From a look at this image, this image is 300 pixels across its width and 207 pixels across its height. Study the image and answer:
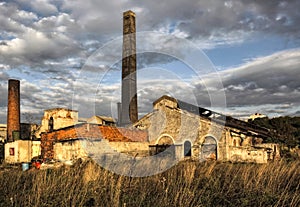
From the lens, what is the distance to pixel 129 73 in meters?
27.2

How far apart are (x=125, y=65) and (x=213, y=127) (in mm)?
10658

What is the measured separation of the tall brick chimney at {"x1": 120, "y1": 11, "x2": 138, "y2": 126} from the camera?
26.8m

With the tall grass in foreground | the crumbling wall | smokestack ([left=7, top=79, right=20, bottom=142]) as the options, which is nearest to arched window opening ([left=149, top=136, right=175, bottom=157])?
the crumbling wall

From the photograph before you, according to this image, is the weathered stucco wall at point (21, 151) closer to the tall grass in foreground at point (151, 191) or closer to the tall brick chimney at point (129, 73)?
the tall brick chimney at point (129, 73)

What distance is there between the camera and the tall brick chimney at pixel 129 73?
26812 mm

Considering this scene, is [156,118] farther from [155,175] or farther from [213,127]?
[155,175]

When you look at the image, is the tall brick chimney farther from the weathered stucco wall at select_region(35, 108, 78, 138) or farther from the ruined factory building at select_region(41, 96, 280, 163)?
the weathered stucco wall at select_region(35, 108, 78, 138)

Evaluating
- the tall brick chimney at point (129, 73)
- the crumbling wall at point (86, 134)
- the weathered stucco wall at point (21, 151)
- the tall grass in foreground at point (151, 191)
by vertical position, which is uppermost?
the tall brick chimney at point (129, 73)

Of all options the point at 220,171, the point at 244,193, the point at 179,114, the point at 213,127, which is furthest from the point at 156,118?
the point at 244,193

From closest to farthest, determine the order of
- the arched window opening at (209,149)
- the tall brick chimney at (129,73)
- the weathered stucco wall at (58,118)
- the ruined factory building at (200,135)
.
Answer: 1. the ruined factory building at (200,135)
2. the arched window opening at (209,149)
3. the tall brick chimney at (129,73)
4. the weathered stucco wall at (58,118)

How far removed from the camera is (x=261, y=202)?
483 cm

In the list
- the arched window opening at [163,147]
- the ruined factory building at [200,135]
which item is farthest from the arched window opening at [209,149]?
the arched window opening at [163,147]

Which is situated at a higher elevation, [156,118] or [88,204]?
[156,118]

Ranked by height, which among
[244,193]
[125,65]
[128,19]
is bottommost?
[244,193]
